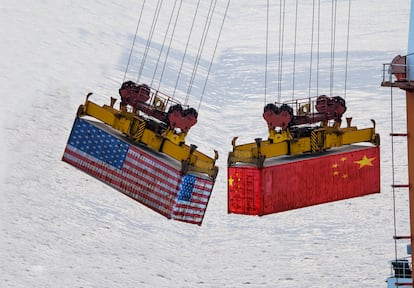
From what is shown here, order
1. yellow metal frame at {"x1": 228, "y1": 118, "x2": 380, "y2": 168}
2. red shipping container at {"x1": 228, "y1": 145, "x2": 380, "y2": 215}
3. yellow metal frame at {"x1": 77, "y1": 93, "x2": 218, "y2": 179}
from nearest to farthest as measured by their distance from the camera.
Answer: red shipping container at {"x1": 228, "y1": 145, "x2": 380, "y2": 215} < yellow metal frame at {"x1": 228, "y1": 118, "x2": 380, "y2": 168} < yellow metal frame at {"x1": 77, "y1": 93, "x2": 218, "y2": 179}

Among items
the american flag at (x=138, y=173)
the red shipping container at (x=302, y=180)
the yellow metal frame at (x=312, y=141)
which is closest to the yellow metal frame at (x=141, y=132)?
the american flag at (x=138, y=173)

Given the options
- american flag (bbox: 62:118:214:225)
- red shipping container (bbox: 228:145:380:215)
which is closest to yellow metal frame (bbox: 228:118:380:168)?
red shipping container (bbox: 228:145:380:215)

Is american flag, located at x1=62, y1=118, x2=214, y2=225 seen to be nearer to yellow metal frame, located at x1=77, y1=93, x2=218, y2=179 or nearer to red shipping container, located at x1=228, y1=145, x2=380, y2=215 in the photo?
yellow metal frame, located at x1=77, y1=93, x2=218, y2=179

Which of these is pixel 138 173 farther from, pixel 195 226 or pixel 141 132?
pixel 195 226

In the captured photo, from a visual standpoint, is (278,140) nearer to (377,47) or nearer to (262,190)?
(262,190)

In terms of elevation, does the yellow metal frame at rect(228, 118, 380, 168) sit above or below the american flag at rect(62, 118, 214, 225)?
above
